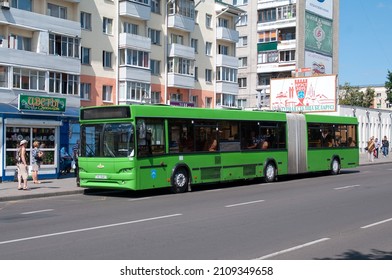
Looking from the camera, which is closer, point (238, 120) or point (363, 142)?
point (238, 120)

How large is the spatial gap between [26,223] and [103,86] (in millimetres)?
31866

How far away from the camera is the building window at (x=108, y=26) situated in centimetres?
4359

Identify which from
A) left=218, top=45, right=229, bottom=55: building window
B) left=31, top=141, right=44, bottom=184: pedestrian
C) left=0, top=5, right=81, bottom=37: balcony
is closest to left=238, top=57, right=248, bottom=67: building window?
left=218, top=45, right=229, bottom=55: building window

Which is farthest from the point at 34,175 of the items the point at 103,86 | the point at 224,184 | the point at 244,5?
the point at 244,5

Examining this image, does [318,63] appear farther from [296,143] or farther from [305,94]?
[296,143]

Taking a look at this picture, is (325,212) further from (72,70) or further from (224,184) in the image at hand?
(72,70)

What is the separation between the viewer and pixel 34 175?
22.5 m

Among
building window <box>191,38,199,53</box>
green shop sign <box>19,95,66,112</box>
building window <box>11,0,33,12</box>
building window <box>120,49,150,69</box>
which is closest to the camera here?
green shop sign <box>19,95,66,112</box>

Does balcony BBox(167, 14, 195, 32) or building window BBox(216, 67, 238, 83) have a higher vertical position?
balcony BBox(167, 14, 195, 32)

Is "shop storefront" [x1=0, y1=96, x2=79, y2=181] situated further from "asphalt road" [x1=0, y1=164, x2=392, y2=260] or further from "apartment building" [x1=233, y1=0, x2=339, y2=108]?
"apartment building" [x1=233, y1=0, x2=339, y2=108]

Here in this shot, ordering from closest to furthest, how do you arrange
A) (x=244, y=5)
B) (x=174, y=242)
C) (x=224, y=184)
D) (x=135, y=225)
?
(x=174, y=242)
(x=135, y=225)
(x=224, y=184)
(x=244, y=5)

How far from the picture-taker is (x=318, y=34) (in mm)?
75688

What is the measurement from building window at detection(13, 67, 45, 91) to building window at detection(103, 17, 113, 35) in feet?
28.7

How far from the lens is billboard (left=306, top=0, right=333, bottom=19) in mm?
73750
